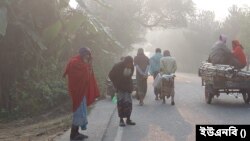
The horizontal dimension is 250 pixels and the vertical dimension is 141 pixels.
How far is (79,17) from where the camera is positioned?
17328mm

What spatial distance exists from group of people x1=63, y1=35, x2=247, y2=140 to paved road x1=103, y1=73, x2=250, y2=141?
0.60 m

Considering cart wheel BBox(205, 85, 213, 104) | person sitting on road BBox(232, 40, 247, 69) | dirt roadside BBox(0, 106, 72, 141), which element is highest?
person sitting on road BBox(232, 40, 247, 69)

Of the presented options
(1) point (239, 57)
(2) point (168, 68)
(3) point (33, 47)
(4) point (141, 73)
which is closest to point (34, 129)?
(3) point (33, 47)

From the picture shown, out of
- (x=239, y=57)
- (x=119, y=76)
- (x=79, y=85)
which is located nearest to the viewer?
(x=79, y=85)

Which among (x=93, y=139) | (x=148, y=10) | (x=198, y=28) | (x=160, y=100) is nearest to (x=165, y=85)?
(x=160, y=100)

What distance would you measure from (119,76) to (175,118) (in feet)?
7.09

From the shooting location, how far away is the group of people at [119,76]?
1002cm

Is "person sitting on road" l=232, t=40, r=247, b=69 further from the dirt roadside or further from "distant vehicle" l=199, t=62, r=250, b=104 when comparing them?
the dirt roadside

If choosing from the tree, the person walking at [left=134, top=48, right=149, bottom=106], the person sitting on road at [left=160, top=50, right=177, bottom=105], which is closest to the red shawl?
the tree

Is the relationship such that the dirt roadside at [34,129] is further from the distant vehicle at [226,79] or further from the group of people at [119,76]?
the distant vehicle at [226,79]

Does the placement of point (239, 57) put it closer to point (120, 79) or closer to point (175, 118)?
point (175, 118)

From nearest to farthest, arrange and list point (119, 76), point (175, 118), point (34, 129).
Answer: point (119, 76), point (34, 129), point (175, 118)

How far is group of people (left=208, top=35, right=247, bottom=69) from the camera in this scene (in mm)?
15766

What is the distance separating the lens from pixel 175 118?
1329 centimetres
